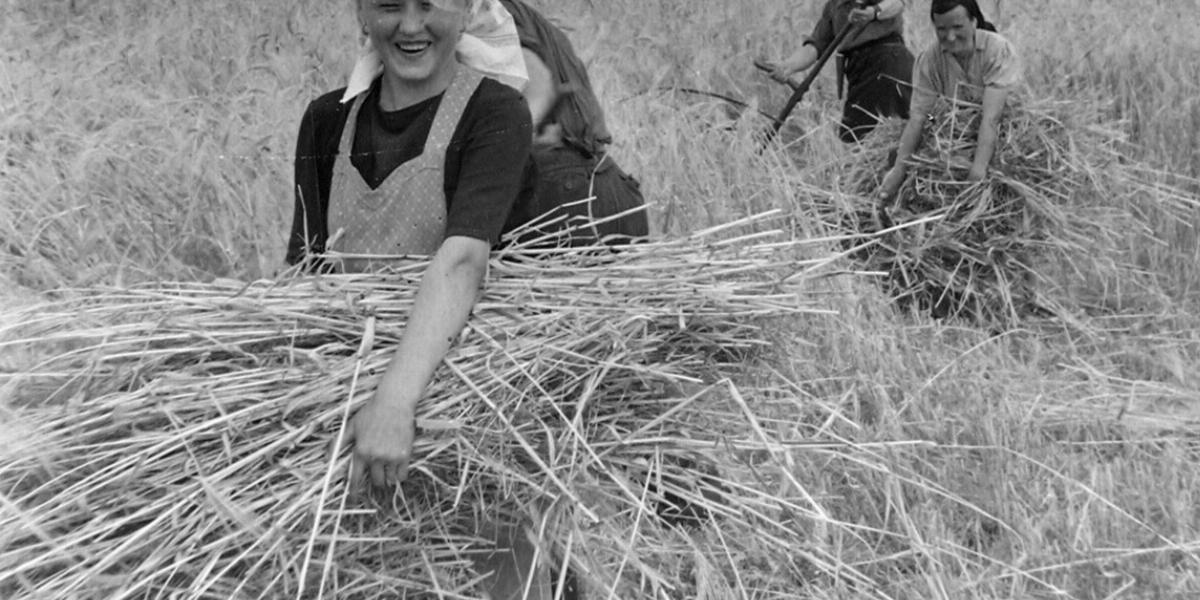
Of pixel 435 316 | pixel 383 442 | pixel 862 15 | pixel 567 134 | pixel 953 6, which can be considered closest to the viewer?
pixel 383 442

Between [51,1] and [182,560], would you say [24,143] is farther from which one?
[182,560]

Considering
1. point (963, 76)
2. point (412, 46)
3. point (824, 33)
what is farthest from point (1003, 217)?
point (412, 46)

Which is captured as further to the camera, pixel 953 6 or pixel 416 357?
pixel 953 6

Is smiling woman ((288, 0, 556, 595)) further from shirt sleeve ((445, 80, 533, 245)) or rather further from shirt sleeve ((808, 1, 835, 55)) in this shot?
shirt sleeve ((808, 1, 835, 55))

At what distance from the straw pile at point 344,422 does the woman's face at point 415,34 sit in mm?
330

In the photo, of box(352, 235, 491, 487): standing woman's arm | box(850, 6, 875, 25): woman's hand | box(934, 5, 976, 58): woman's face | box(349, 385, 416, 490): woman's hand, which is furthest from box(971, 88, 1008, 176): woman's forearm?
box(349, 385, 416, 490): woman's hand

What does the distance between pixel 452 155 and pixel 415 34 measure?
0.19 m

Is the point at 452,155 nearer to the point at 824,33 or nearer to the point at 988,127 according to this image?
the point at 988,127

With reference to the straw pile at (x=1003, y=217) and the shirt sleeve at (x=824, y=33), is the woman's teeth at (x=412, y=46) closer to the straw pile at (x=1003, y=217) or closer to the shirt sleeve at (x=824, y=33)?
the straw pile at (x=1003, y=217)

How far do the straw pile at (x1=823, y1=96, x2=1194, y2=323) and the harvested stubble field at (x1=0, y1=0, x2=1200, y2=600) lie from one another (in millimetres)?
28

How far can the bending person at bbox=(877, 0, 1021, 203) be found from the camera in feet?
16.5

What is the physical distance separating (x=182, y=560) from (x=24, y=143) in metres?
3.05

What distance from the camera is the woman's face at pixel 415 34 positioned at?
7.45ft

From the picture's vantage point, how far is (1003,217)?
5285 mm
